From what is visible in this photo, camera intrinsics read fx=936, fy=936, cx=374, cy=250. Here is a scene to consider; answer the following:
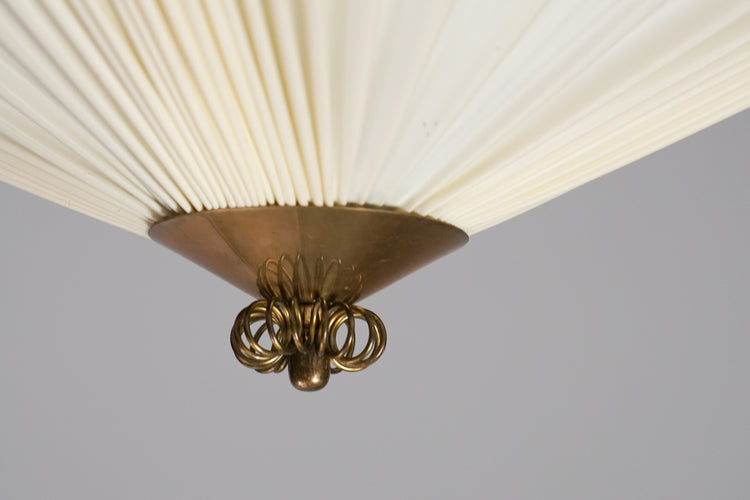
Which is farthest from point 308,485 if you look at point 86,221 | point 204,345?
point 86,221

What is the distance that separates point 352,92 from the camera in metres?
0.31

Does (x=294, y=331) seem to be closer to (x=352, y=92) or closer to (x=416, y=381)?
(x=352, y=92)

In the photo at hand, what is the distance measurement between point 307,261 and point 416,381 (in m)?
0.90

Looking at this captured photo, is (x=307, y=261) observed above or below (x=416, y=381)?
below

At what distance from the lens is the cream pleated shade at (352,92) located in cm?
28

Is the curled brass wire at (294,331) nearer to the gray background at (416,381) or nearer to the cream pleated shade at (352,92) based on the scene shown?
the cream pleated shade at (352,92)

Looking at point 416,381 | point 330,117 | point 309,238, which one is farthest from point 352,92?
point 416,381

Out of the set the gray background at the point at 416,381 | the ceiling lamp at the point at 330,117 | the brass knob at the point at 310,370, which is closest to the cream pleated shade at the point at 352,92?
the ceiling lamp at the point at 330,117

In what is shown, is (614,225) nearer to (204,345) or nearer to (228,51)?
(204,345)

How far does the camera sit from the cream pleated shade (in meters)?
0.28

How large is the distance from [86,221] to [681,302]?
88cm

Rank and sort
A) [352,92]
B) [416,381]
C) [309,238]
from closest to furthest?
[352,92] < [309,238] < [416,381]

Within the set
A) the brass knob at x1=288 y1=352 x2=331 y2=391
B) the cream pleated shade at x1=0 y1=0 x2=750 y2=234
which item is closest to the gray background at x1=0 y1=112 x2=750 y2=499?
the brass knob at x1=288 y1=352 x2=331 y2=391

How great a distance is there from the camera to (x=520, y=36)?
0.29m
